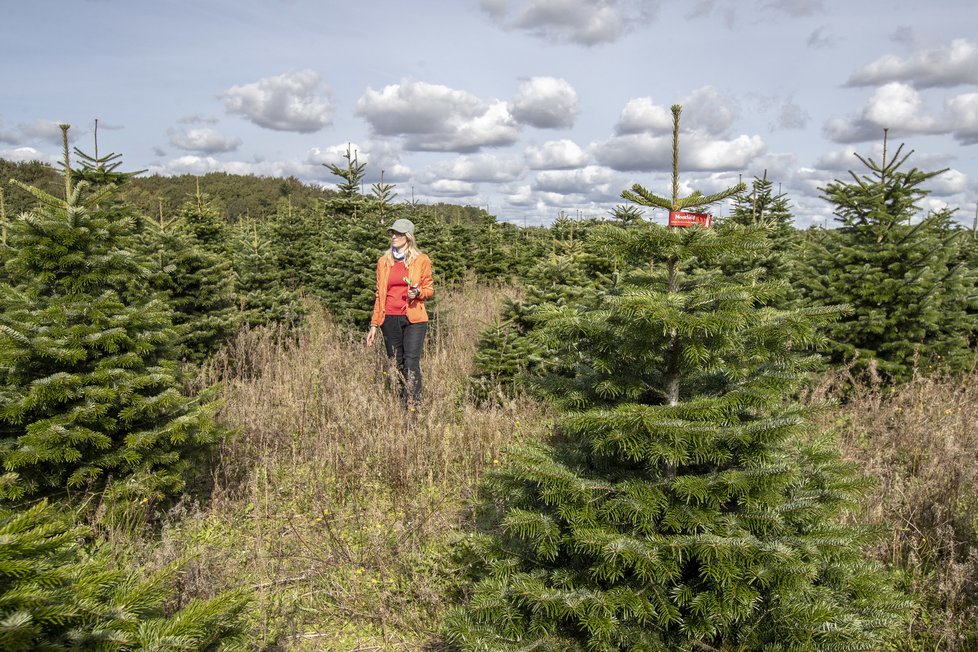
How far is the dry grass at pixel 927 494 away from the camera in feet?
10.6

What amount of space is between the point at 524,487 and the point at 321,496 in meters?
2.48

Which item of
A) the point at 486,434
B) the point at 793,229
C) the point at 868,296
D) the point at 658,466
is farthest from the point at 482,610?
the point at 793,229

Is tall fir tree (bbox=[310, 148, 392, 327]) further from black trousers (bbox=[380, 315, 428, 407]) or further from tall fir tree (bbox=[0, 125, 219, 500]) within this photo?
tall fir tree (bbox=[0, 125, 219, 500])

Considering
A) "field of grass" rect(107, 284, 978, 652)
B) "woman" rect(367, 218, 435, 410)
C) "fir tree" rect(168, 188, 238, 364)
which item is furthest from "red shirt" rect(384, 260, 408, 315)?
"fir tree" rect(168, 188, 238, 364)

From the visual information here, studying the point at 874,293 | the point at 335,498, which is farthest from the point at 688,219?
the point at 874,293

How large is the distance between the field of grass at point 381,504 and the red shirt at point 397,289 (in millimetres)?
879

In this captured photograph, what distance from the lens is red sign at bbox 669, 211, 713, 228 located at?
2.63m

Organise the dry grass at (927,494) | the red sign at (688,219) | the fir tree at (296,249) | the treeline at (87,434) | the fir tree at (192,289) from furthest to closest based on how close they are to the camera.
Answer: the fir tree at (296,249), the fir tree at (192,289), the dry grass at (927,494), the red sign at (688,219), the treeline at (87,434)

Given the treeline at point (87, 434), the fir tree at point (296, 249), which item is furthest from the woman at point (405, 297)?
the fir tree at point (296, 249)

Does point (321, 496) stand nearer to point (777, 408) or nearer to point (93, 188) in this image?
point (777, 408)

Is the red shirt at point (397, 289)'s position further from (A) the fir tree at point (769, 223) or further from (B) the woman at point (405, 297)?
(A) the fir tree at point (769, 223)

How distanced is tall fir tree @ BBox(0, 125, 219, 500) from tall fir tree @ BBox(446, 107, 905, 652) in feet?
7.94

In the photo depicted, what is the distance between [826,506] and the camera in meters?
2.73

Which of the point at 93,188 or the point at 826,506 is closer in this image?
the point at 826,506
